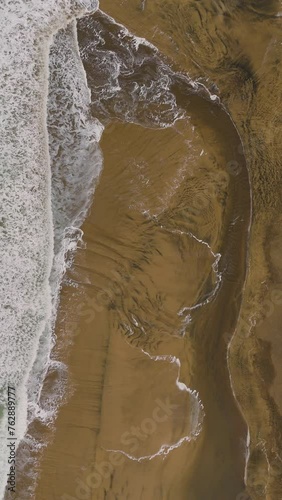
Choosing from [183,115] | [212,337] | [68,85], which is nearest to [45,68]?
[68,85]

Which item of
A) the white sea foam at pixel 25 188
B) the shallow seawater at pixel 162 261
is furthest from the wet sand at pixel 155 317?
the white sea foam at pixel 25 188

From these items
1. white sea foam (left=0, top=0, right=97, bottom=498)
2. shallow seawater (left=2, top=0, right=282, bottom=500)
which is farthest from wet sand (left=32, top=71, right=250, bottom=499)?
white sea foam (left=0, top=0, right=97, bottom=498)

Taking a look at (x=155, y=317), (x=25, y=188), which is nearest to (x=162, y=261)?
(x=155, y=317)

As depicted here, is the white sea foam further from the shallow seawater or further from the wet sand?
the wet sand

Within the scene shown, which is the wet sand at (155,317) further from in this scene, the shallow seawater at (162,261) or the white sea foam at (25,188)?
the white sea foam at (25,188)

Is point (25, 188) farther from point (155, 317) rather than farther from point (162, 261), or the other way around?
point (155, 317)
